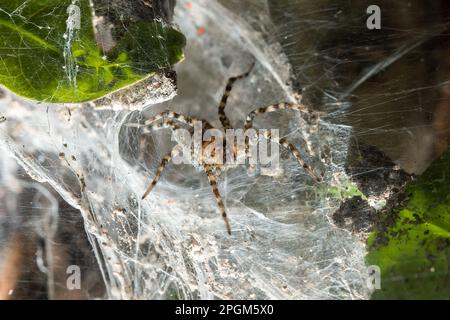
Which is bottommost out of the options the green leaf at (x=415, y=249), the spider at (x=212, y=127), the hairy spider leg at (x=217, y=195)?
the green leaf at (x=415, y=249)

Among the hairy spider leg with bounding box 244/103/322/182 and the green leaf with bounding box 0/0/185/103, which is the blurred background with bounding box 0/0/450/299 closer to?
the hairy spider leg with bounding box 244/103/322/182

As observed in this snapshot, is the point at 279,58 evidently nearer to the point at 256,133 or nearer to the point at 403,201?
the point at 256,133

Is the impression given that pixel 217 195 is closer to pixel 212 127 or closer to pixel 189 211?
pixel 189 211

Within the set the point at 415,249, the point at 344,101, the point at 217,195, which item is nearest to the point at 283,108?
the point at 344,101

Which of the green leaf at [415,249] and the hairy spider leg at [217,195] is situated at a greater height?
the hairy spider leg at [217,195]

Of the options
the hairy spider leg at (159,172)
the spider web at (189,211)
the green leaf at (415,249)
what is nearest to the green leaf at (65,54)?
the spider web at (189,211)

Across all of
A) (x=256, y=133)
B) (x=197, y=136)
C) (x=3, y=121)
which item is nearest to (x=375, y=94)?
(x=256, y=133)

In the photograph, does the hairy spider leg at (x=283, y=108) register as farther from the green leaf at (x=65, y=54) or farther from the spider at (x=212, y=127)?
the green leaf at (x=65, y=54)
